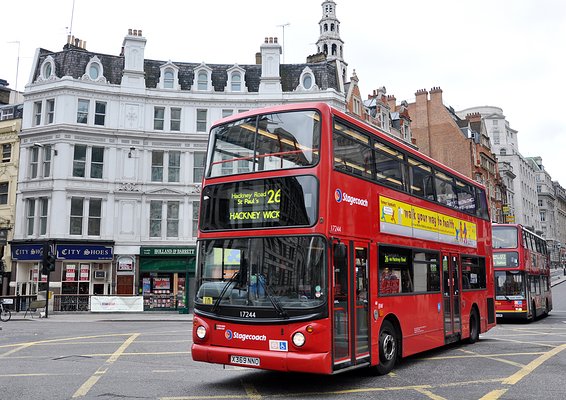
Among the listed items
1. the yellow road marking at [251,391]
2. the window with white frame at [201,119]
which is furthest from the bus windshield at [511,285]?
the window with white frame at [201,119]

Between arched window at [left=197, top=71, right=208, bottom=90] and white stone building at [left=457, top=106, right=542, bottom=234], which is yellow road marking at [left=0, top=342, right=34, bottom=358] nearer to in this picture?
arched window at [left=197, top=71, right=208, bottom=90]

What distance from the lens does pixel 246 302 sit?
8398 mm

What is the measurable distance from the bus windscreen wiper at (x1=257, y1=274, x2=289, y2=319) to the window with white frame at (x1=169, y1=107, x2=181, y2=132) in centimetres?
2872

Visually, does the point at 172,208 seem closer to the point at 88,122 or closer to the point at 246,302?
the point at 88,122

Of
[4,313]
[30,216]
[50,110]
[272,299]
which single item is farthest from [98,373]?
[50,110]

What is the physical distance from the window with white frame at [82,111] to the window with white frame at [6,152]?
6006 millimetres

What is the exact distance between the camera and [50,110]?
34094mm

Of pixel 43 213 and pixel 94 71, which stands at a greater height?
pixel 94 71

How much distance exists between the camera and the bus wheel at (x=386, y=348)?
972cm

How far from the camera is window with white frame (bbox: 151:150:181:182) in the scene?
34812mm

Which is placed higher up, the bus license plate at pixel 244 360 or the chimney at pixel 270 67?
the chimney at pixel 270 67

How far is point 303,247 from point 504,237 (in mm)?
16682

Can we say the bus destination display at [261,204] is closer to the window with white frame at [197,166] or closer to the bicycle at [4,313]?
the bicycle at [4,313]

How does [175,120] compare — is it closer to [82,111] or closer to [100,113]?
[100,113]
